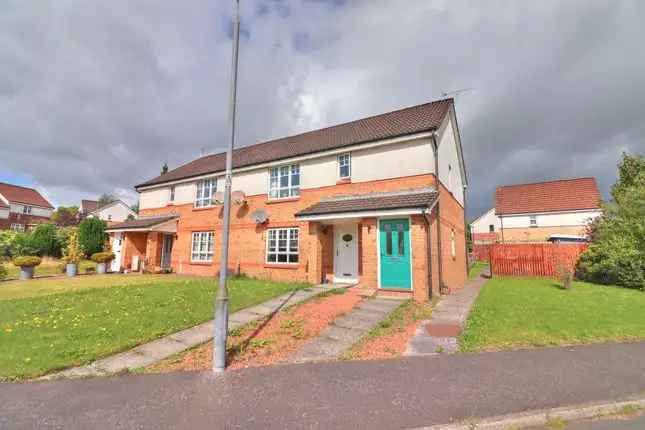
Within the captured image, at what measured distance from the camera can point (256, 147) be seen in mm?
20312

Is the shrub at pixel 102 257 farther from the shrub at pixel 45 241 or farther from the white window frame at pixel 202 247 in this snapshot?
the shrub at pixel 45 241

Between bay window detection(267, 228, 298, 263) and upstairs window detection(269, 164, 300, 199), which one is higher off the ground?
upstairs window detection(269, 164, 300, 199)

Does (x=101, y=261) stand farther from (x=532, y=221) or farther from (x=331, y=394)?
(x=532, y=221)

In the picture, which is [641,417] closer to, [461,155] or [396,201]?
[396,201]

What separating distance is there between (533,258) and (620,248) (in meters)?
4.31

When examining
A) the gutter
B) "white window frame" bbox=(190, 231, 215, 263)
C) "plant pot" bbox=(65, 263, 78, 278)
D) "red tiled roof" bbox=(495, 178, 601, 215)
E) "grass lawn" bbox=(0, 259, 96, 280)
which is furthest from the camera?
"red tiled roof" bbox=(495, 178, 601, 215)

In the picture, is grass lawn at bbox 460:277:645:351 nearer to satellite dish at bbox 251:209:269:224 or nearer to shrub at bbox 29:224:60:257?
satellite dish at bbox 251:209:269:224

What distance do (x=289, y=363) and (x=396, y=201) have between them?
722 centimetres

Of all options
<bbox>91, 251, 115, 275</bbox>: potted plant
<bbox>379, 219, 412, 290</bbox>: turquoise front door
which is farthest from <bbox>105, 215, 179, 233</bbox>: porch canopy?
<bbox>379, 219, 412, 290</bbox>: turquoise front door

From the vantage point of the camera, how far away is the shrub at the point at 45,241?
23.8m

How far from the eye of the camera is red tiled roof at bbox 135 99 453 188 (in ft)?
41.2

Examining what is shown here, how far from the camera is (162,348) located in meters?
6.06

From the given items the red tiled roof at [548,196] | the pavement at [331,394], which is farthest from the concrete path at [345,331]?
the red tiled roof at [548,196]

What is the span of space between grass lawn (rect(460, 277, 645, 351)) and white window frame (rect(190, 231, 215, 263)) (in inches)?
545
